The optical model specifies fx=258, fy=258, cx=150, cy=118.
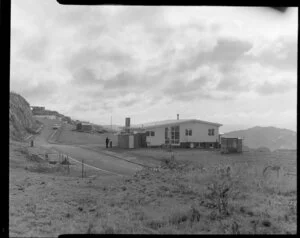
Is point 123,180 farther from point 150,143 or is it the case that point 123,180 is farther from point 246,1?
point 150,143

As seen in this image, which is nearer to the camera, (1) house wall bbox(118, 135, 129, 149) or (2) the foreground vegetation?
(2) the foreground vegetation

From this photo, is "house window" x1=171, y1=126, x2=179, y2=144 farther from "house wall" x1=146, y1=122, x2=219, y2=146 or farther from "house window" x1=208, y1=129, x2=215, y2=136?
"house window" x1=208, y1=129, x2=215, y2=136

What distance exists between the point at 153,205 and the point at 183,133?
1478 centimetres

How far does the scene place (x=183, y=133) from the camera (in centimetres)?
2019

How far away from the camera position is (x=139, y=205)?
5.57m

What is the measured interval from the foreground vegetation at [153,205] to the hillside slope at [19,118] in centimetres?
1140

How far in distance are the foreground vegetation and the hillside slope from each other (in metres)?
11.4

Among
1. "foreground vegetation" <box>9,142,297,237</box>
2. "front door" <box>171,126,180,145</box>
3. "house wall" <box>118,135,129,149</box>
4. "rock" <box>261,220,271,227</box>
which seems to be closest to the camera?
"foreground vegetation" <box>9,142,297,237</box>

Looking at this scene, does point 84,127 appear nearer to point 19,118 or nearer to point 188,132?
point 19,118

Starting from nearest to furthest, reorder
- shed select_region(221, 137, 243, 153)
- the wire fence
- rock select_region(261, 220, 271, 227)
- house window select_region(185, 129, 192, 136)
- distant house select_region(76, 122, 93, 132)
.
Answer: rock select_region(261, 220, 271, 227), the wire fence, shed select_region(221, 137, 243, 153), house window select_region(185, 129, 192, 136), distant house select_region(76, 122, 93, 132)

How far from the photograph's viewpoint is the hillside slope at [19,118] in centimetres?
1875

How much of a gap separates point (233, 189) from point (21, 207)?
4.80 metres

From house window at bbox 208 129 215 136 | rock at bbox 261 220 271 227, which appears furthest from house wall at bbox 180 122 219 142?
rock at bbox 261 220 271 227

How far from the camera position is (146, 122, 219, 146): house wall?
781 inches
